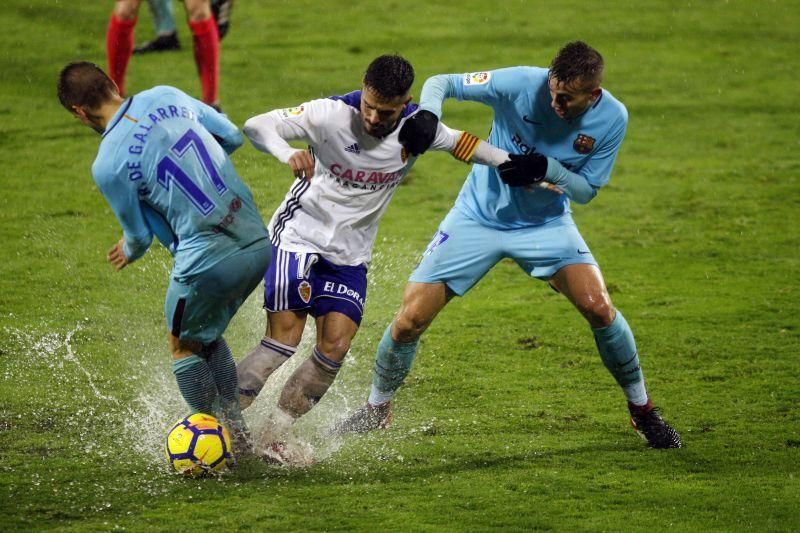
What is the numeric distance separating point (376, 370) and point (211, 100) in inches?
180

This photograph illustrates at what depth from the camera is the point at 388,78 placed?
4.71 m

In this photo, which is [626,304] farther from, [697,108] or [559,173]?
[697,108]

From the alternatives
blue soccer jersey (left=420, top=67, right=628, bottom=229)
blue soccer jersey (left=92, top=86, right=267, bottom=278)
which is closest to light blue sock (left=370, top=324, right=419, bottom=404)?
blue soccer jersey (left=420, top=67, right=628, bottom=229)

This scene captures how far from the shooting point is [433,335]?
684 cm

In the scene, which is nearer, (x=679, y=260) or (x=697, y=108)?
(x=679, y=260)

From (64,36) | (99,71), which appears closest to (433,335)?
(99,71)

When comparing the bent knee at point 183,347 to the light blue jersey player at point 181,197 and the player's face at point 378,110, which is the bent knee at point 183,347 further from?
the player's face at point 378,110

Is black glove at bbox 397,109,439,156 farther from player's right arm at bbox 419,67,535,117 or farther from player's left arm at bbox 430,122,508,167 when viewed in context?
player's right arm at bbox 419,67,535,117

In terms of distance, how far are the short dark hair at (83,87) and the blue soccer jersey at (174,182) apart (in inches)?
3.9

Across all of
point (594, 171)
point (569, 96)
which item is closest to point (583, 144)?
point (594, 171)

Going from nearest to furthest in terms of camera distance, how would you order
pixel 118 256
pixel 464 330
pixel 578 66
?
1. pixel 118 256
2. pixel 578 66
3. pixel 464 330

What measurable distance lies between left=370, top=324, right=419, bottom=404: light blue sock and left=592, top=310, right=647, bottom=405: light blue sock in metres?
0.86

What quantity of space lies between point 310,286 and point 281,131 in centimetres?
70

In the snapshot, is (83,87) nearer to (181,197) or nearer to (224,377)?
(181,197)
